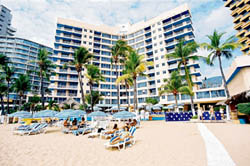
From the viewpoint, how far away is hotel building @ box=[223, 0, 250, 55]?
→ 1643 inches

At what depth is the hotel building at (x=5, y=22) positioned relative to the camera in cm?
7769

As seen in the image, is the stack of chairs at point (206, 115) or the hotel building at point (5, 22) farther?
the hotel building at point (5, 22)

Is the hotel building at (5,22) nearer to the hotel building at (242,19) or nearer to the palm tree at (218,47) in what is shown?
the palm tree at (218,47)

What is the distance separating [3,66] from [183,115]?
39223 mm

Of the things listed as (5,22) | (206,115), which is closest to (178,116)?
(206,115)

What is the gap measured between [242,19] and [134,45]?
36.3 metres

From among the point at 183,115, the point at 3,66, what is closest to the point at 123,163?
the point at 183,115

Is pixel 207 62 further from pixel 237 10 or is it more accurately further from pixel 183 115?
pixel 237 10

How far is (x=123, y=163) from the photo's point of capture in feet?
15.9

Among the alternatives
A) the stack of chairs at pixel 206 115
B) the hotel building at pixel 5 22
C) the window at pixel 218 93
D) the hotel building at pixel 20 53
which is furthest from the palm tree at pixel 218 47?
the hotel building at pixel 5 22

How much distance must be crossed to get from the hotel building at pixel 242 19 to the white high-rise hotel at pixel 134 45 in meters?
15.1

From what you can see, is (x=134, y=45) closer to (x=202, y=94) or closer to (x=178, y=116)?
(x=202, y=94)

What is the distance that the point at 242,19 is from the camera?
43.5m

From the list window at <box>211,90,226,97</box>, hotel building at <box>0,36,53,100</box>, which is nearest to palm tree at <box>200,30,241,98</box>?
window at <box>211,90,226,97</box>
